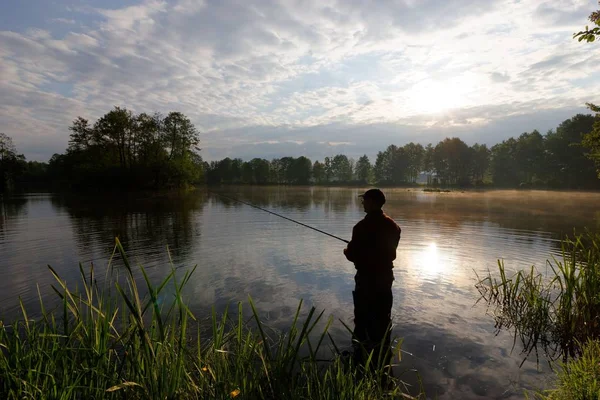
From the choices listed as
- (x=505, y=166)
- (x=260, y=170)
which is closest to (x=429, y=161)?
(x=505, y=166)

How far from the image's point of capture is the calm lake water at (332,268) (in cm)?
576

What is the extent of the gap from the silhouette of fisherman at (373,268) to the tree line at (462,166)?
167ft

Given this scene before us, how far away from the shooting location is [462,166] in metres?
118

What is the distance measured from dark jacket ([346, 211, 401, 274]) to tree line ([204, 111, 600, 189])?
167ft

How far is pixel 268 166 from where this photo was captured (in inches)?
6068

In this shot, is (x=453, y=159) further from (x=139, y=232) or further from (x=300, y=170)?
(x=139, y=232)

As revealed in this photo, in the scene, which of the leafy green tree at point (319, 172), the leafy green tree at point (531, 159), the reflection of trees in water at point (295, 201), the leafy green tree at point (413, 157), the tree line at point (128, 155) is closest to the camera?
the reflection of trees in water at point (295, 201)

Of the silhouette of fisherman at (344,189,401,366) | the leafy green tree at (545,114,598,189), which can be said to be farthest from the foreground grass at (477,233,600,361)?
the leafy green tree at (545,114,598,189)

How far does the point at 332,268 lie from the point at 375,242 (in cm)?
648

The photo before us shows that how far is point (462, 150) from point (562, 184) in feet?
127

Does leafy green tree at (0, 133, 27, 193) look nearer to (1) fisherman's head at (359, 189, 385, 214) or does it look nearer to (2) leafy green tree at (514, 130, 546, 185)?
(1) fisherman's head at (359, 189, 385, 214)

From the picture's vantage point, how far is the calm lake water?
5758 mm

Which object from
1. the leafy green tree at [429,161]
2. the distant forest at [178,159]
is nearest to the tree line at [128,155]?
the distant forest at [178,159]

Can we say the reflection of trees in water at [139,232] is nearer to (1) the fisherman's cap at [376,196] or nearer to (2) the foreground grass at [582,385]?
Answer: (1) the fisherman's cap at [376,196]
